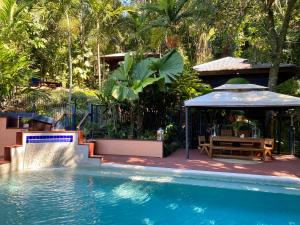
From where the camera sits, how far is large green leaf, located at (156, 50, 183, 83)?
1437cm

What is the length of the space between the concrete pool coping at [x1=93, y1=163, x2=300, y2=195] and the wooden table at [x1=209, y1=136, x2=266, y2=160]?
2583mm

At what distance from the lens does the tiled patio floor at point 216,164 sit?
10539 millimetres

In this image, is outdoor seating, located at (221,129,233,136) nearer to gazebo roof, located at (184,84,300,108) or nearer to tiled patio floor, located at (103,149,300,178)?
tiled patio floor, located at (103,149,300,178)

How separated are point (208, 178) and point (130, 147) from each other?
15.1ft

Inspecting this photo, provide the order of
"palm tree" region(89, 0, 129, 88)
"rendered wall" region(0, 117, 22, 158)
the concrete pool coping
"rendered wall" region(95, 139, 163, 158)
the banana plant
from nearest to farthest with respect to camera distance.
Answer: the concrete pool coping
"rendered wall" region(0, 117, 22, 158)
"rendered wall" region(95, 139, 163, 158)
the banana plant
"palm tree" region(89, 0, 129, 88)

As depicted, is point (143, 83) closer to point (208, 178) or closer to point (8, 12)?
point (208, 178)

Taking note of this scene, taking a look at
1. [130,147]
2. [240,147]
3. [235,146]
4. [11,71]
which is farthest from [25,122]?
[240,147]

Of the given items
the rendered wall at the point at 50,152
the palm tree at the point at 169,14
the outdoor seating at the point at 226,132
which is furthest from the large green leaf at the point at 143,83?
the palm tree at the point at 169,14

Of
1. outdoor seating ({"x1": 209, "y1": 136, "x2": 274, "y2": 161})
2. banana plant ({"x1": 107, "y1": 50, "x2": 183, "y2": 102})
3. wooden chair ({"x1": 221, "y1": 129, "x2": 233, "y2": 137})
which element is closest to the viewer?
outdoor seating ({"x1": 209, "y1": 136, "x2": 274, "y2": 161})

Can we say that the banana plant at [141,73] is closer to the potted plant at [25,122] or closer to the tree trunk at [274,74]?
the potted plant at [25,122]

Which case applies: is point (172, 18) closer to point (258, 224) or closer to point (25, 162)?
point (25, 162)

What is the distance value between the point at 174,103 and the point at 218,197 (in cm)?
793

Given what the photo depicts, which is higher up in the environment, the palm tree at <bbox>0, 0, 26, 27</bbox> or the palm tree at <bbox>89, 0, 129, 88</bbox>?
the palm tree at <bbox>89, 0, 129, 88</bbox>

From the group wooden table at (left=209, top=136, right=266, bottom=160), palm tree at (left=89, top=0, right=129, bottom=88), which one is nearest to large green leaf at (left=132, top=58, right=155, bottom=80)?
wooden table at (left=209, top=136, right=266, bottom=160)
